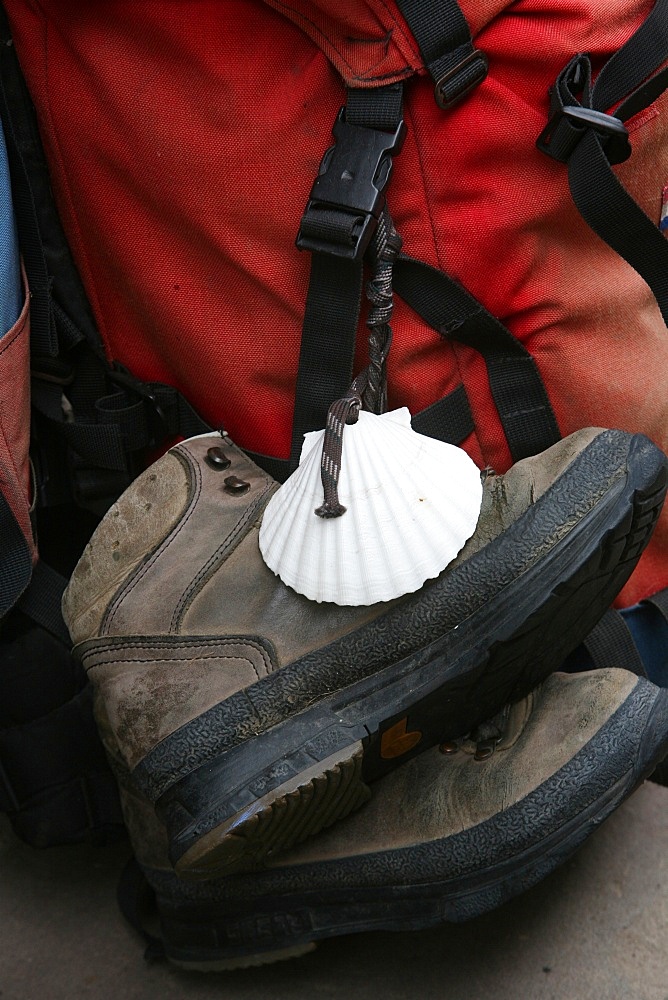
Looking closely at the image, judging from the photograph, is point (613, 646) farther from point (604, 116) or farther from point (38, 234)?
point (38, 234)

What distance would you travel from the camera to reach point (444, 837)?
90 cm

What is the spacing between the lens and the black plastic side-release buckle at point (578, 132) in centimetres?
83

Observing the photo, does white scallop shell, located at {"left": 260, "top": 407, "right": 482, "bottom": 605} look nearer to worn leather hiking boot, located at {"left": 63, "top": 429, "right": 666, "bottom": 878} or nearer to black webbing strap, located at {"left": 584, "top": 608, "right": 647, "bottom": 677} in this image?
worn leather hiking boot, located at {"left": 63, "top": 429, "right": 666, "bottom": 878}

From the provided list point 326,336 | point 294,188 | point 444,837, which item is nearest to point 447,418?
point 326,336

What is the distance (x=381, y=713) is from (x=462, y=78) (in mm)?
549

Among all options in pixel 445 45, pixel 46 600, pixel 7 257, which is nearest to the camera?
pixel 445 45

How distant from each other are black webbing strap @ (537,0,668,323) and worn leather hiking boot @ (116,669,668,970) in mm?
437

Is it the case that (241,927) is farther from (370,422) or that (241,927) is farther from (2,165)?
(2,165)

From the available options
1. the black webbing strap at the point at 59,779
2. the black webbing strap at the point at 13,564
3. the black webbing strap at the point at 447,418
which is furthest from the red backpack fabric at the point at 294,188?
the black webbing strap at the point at 59,779

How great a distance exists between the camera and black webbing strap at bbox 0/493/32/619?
3.22ft

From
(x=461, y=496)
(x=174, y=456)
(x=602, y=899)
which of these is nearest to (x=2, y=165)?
(x=174, y=456)

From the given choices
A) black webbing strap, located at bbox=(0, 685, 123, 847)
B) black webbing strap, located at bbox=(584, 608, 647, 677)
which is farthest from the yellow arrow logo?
black webbing strap, located at bbox=(0, 685, 123, 847)

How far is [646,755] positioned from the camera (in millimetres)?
874

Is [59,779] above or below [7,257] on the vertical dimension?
below
